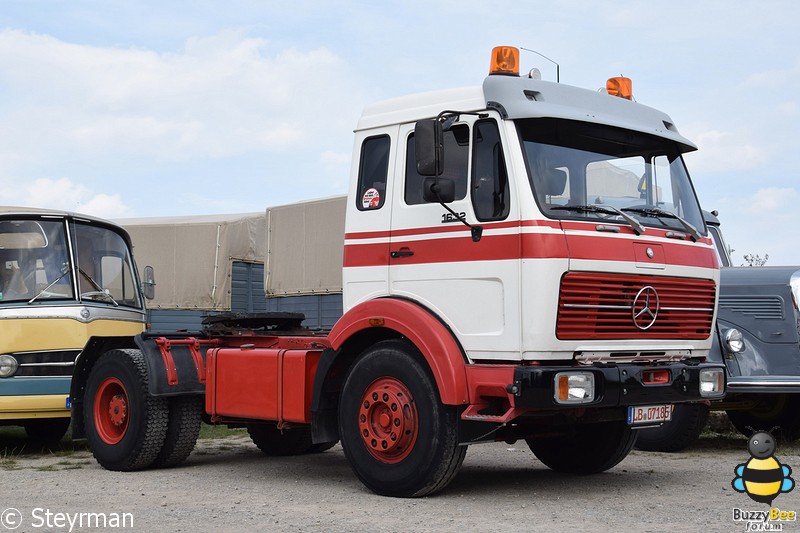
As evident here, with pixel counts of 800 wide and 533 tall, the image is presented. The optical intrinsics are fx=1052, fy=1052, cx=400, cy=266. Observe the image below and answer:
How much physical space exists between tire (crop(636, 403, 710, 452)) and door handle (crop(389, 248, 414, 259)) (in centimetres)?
399

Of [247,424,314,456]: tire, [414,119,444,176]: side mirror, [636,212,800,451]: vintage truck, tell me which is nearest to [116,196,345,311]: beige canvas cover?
[247,424,314,456]: tire

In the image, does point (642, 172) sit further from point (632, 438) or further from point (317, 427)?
point (317, 427)

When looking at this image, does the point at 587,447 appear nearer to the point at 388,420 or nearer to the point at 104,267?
the point at 388,420

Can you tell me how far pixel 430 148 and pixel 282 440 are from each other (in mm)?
4920

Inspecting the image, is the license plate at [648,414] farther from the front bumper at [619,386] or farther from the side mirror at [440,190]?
the side mirror at [440,190]

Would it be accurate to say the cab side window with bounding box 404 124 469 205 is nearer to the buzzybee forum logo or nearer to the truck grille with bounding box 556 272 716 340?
the truck grille with bounding box 556 272 716 340

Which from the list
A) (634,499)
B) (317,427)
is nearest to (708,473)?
(634,499)

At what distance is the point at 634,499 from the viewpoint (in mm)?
7641

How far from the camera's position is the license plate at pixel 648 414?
24.8 feet

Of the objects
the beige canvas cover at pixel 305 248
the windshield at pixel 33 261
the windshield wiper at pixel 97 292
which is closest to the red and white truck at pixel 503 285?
the windshield wiper at pixel 97 292

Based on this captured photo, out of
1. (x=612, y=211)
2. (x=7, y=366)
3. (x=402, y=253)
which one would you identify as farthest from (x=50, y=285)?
(x=612, y=211)

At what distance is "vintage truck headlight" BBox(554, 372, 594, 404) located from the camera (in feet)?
22.9

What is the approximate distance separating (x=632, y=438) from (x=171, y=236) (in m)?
14.3

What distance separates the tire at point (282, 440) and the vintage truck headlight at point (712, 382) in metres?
4.56
